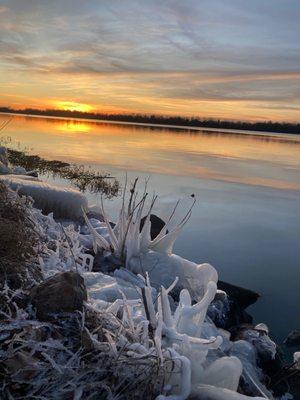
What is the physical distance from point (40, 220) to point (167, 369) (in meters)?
4.39

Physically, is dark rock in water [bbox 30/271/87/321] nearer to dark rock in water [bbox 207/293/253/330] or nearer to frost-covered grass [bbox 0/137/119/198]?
dark rock in water [bbox 207/293/253/330]

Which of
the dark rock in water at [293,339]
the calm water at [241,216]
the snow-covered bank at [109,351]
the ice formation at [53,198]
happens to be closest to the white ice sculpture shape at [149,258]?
the dark rock in water at [293,339]

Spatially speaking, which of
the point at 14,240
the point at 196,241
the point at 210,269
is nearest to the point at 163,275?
the point at 210,269

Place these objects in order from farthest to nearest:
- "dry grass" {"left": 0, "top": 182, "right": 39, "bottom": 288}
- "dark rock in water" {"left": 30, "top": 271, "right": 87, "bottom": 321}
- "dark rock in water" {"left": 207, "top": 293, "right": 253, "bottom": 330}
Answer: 1. "dark rock in water" {"left": 207, "top": 293, "right": 253, "bottom": 330}
2. "dry grass" {"left": 0, "top": 182, "right": 39, "bottom": 288}
3. "dark rock in water" {"left": 30, "top": 271, "right": 87, "bottom": 321}

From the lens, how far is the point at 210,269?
6.82 m

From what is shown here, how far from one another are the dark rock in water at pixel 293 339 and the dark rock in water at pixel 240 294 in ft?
3.76

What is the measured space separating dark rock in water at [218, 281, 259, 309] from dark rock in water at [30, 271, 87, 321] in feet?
16.0

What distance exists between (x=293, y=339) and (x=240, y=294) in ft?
4.52

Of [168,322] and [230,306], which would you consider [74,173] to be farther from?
[168,322]

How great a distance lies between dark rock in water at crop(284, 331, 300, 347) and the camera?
23.4ft

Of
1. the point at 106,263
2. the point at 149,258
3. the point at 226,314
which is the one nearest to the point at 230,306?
the point at 226,314

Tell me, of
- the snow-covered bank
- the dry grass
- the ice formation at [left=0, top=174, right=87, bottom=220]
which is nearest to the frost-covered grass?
the ice formation at [left=0, top=174, right=87, bottom=220]

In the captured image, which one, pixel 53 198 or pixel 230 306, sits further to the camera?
pixel 53 198

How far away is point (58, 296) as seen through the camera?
3.66 metres
